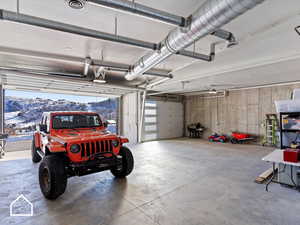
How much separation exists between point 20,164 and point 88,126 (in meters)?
2.85

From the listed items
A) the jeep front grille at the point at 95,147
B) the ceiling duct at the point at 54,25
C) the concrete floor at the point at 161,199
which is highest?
the ceiling duct at the point at 54,25

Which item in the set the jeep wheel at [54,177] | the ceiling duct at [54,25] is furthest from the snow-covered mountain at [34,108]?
the ceiling duct at [54,25]

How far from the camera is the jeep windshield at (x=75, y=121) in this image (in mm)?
3798

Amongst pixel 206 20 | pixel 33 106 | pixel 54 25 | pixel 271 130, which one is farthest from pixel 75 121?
pixel 271 130

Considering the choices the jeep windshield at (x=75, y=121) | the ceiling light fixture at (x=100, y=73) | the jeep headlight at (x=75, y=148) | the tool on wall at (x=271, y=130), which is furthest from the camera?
the tool on wall at (x=271, y=130)

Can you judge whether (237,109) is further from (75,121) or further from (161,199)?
(75,121)

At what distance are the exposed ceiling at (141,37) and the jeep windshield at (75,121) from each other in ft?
6.04

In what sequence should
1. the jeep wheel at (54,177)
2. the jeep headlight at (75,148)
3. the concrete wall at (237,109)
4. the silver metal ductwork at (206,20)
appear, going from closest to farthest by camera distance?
the silver metal ductwork at (206,20) < the jeep wheel at (54,177) < the jeep headlight at (75,148) < the concrete wall at (237,109)

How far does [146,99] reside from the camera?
9.76m

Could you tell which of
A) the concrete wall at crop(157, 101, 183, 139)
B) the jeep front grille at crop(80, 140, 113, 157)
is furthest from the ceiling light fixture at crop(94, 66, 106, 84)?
the concrete wall at crop(157, 101, 183, 139)

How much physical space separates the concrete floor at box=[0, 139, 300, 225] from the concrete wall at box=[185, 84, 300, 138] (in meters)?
5.22

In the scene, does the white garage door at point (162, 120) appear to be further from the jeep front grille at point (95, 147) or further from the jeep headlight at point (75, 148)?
the jeep headlight at point (75, 148)

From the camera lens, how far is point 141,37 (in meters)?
3.79

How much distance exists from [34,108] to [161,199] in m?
9.77
